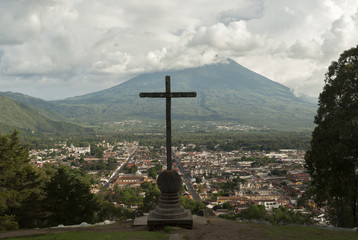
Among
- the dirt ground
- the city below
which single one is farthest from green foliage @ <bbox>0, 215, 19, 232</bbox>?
the city below

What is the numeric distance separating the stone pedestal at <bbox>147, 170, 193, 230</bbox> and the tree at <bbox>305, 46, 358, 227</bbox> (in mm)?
5079

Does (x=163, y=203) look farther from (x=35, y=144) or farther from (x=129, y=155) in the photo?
(x=35, y=144)

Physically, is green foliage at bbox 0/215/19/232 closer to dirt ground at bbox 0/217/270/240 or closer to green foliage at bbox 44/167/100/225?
green foliage at bbox 44/167/100/225

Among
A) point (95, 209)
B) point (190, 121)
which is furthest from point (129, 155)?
point (190, 121)

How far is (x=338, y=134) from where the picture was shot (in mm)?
8969

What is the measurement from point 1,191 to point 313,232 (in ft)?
36.8

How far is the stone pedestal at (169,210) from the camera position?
7.32m

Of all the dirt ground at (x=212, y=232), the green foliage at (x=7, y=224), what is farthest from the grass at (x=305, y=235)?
the green foliage at (x=7, y=224)

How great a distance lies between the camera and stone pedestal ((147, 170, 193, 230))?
732cm

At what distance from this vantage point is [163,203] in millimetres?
7621

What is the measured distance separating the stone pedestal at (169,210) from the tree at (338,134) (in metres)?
5.08

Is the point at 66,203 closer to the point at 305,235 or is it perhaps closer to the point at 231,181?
the point at 305,235

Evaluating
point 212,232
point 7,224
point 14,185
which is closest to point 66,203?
point 7,224

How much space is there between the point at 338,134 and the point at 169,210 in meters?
5.85
